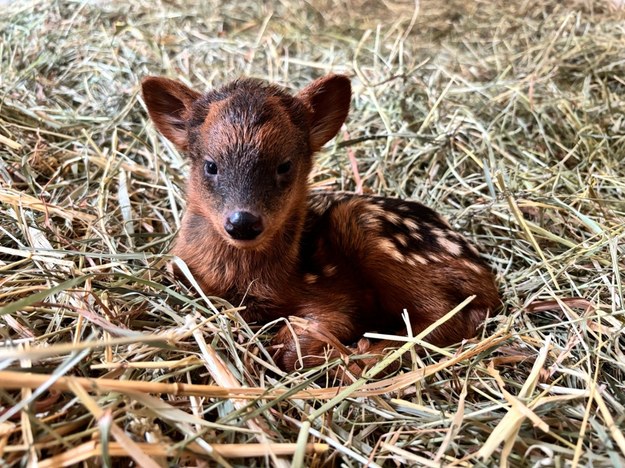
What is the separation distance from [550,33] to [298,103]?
3.12 metres

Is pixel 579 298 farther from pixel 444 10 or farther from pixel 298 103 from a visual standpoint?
pixel 444 10

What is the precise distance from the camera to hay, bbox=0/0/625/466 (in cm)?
157

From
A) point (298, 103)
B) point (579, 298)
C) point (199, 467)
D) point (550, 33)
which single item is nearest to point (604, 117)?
point (550, 33)

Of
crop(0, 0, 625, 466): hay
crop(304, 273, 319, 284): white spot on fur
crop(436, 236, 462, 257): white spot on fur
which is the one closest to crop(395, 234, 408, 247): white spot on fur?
crop(436, 236, 462, 257): white spot on fur

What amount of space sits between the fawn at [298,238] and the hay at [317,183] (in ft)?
0.63

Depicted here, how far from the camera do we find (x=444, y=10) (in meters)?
5.77

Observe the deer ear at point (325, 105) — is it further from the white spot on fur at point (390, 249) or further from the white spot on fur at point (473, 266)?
the white spot on fur at point (473, 266)

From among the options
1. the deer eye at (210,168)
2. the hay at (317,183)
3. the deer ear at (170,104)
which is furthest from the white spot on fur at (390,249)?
the deer ear at (170,104)

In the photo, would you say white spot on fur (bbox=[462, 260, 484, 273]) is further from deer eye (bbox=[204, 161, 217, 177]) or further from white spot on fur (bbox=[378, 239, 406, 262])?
deer eye (bbox=[204, 161, 217, 177])

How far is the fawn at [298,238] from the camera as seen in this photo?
2184 millimetres

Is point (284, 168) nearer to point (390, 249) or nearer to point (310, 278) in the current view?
point (310, 278)

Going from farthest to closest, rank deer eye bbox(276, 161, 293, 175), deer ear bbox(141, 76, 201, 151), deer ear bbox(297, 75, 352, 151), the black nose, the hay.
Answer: deer ear bbox(297, 75, 352, 151)
deer ear bbox(141, 76, 201, 151)
deer eye bbox(276, 161, 293, 175)
the black nose
the hay

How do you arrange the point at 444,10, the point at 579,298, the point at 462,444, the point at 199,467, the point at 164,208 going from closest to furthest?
the point at 199,467
the point at 462,444
the point at 579,298
the point at 164,208
the point at 444,10

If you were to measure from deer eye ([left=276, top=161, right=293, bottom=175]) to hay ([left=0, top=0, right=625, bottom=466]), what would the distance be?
61 cm
